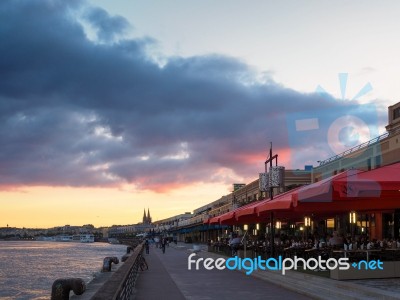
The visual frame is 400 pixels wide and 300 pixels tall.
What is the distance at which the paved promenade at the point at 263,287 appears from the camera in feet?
46.4

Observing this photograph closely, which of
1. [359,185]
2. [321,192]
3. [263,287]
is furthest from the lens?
[263,287]

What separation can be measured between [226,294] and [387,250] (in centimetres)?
554

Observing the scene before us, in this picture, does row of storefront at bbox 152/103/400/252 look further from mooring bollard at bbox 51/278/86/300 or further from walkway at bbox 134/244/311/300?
mooring bollard at bbox 51/278/86/300

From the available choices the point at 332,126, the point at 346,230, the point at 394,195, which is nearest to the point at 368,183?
the point at 394,195

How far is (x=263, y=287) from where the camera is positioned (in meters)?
17.6

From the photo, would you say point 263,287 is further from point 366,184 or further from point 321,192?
point 366,184

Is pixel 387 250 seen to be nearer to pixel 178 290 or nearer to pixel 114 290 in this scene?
pixel 178 290

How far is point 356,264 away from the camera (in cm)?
1691

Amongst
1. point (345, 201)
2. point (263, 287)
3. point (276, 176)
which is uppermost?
point (276, 176)

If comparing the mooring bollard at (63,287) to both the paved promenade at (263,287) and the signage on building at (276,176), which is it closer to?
the paved promenade at (263,287)

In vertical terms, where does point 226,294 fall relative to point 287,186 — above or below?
below

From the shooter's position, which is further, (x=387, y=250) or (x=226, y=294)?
(x=387, y=250)

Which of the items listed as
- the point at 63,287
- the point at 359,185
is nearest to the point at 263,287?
the point at 359,185

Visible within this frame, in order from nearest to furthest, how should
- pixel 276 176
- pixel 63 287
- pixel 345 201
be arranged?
pixel 63 287
pixel 345 201
pixel 276 176
